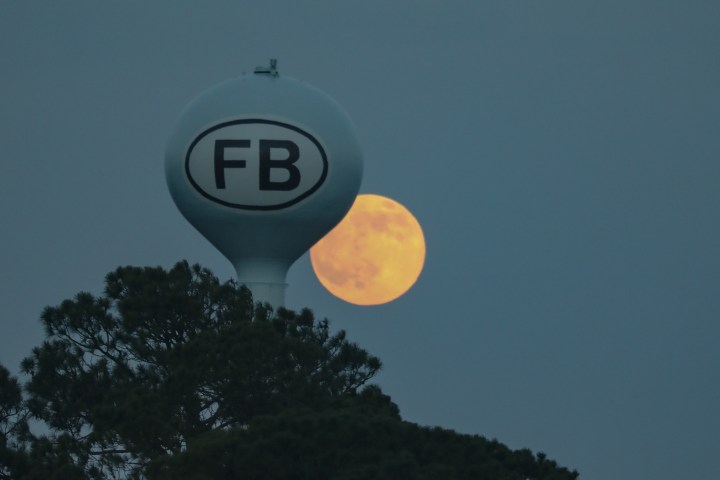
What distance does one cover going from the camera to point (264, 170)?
46.2 meters

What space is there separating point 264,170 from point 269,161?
25 cm

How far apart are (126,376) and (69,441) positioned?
431cm

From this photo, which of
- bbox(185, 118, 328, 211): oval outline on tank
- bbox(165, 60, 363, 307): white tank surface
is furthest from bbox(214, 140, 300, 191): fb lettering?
bbox(185, 118, 328, 211): oval outline on tank

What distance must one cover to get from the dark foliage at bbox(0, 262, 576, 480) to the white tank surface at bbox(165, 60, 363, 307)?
2.69m

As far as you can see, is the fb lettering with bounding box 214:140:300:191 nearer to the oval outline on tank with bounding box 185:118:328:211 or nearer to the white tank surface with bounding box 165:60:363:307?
the white tank surface with bounding box 165:60:363:307

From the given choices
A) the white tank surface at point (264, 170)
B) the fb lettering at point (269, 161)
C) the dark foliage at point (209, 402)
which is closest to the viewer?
the dark foliage at point (209, 402)

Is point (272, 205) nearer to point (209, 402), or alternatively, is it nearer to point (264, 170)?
point (264, 170)

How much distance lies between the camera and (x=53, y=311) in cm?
4394

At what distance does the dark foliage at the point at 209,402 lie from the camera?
33656 millimetres

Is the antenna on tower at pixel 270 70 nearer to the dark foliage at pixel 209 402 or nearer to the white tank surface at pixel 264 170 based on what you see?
the white tank surface at pixel 264 170

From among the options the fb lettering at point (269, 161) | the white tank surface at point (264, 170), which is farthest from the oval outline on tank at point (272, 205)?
the fb lettering at point (269, 161)

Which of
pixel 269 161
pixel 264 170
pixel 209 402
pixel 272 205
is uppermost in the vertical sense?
pixel 269 161

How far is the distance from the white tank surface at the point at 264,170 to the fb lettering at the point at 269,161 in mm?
23

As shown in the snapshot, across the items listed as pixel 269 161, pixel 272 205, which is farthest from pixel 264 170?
pixel 272 205
